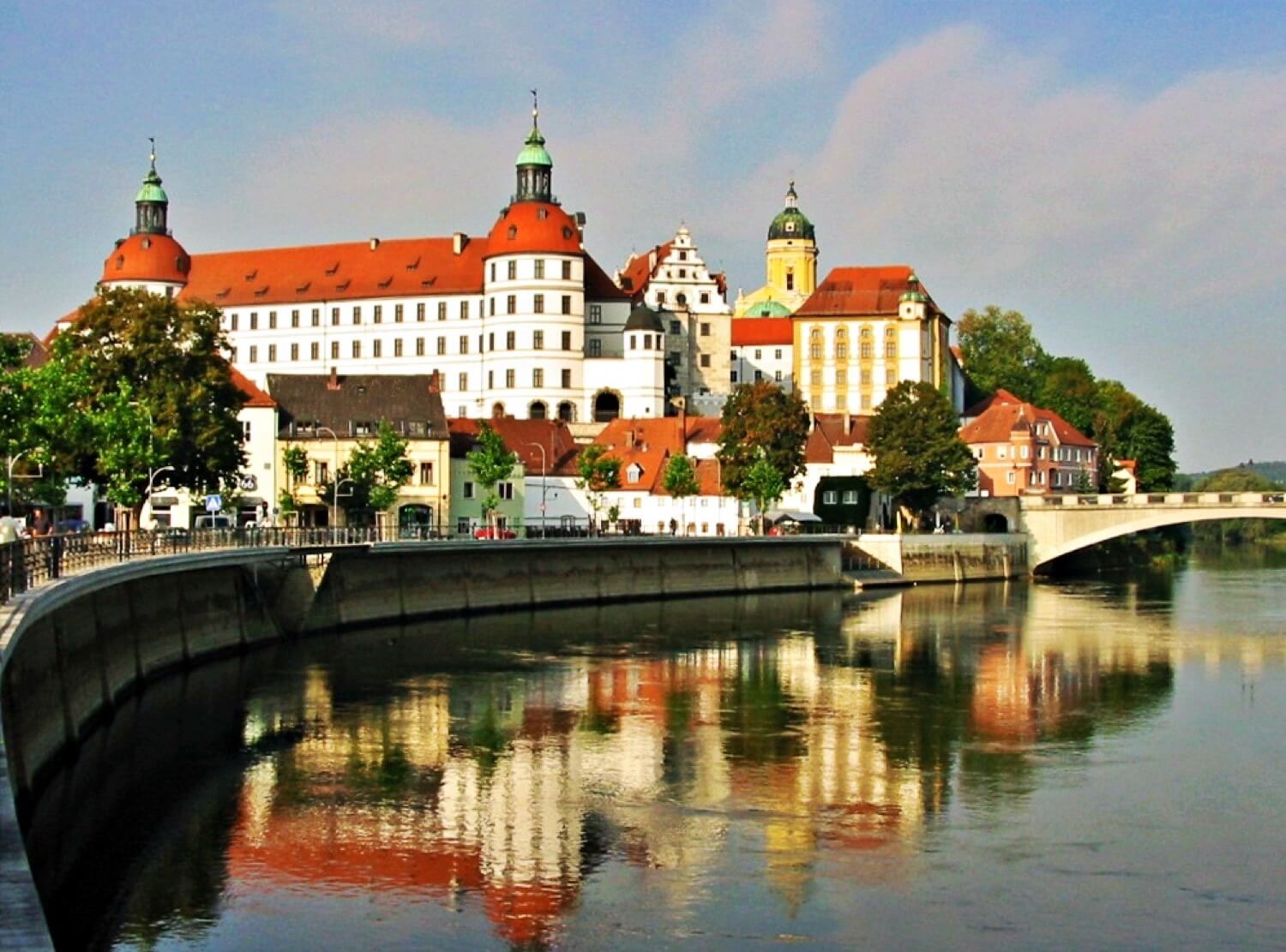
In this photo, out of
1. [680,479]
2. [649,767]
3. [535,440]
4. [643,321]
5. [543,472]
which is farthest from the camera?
[643,321]

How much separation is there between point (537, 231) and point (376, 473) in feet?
150

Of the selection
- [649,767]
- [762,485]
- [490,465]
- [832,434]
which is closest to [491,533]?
[490,465]

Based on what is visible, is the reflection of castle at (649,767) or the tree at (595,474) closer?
the reflection of castle at (649,767)

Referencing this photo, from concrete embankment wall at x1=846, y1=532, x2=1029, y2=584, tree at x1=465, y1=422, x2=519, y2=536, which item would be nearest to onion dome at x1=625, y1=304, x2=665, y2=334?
concrete embankment wall at x1=846, y1=532, x2=1029, y2=584

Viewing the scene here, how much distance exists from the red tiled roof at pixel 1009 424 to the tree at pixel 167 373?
74.3 m

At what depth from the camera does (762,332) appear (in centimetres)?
15712

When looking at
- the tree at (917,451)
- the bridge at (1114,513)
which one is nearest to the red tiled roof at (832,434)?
the tree at (917,451)

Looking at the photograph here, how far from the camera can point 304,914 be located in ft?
84.8

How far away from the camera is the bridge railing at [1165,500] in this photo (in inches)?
4003

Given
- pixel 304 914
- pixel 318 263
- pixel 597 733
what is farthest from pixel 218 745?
pixel 318 263

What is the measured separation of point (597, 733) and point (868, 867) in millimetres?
14291

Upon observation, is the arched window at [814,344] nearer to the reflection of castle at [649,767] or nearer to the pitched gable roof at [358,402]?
the pitched gable roof at [358,402]

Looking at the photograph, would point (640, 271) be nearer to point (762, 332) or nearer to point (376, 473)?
point (762, 332)

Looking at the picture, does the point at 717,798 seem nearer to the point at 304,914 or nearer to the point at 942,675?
the point at 304,914
